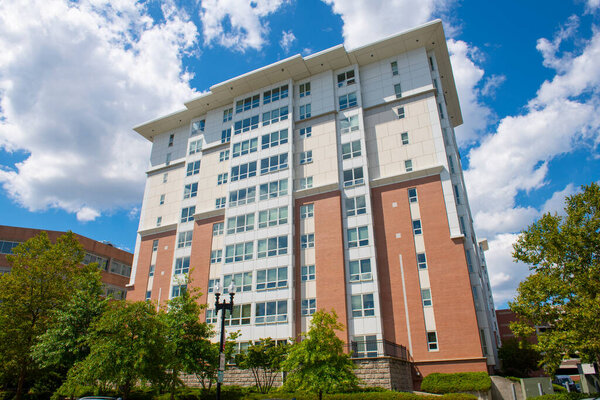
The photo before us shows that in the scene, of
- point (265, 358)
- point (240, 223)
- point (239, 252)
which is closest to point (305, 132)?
point (240, 223)

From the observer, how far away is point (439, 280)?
3262 cm

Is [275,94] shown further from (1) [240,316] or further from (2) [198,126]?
(1) [240,316]

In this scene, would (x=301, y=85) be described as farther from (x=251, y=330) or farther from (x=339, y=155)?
(x=251, y=330)

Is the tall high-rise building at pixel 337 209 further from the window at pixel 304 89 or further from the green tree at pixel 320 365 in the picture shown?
the green tree at pixel 320 365

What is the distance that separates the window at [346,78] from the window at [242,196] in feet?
48.6

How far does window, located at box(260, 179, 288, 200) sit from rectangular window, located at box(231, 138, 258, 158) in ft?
16.3

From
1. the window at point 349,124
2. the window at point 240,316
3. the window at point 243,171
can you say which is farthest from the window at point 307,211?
the window at point 240,316

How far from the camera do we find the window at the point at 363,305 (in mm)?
33688

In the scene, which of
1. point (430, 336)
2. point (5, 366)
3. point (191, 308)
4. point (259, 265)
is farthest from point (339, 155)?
point (5, 366)

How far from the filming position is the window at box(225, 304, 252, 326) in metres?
37.0

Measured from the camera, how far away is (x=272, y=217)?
131 ft

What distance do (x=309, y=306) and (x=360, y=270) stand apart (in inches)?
218

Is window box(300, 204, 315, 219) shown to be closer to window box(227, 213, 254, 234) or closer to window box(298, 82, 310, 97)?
window box(227, 213, 254, 234)

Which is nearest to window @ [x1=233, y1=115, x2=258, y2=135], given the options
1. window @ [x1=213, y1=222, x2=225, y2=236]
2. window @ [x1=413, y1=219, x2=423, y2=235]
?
window @ [x1=213, y1=222, x2=225, y2=236]
